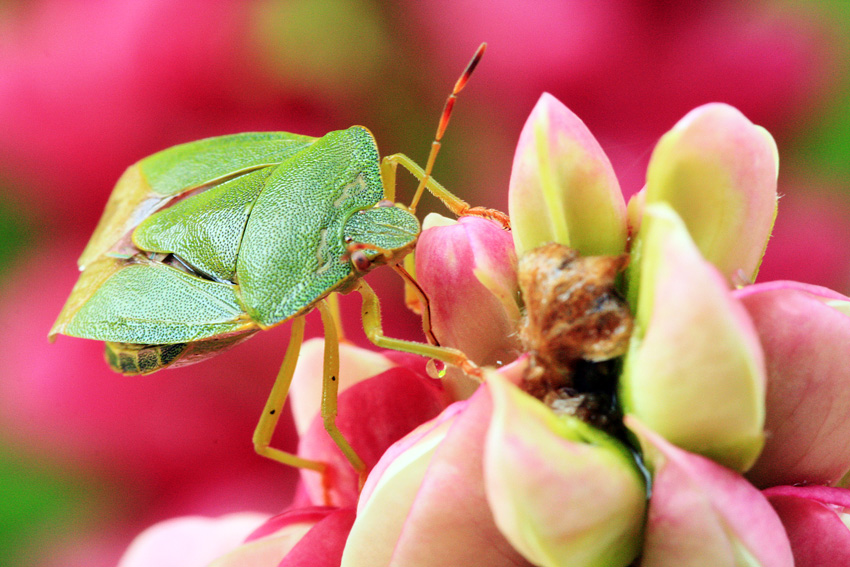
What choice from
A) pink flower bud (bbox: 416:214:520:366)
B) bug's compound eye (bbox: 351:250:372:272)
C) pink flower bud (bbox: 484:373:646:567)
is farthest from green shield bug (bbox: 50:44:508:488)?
pink flower bud (bbox: 484:373:646:567)

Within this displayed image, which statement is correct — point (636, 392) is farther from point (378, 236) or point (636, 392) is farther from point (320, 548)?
point (378, 236)

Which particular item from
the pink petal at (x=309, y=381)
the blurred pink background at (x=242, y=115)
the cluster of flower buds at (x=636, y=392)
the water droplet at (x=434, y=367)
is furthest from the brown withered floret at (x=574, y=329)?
the blurred pink background at (x=242, y=115)

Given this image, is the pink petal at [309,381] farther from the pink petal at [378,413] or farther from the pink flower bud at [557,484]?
the pink flower bud at [557,484]

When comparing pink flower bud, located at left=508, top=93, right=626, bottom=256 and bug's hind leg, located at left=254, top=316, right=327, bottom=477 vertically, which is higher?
pink flower bud, located at left=508, top=93, right=626, bottom=256

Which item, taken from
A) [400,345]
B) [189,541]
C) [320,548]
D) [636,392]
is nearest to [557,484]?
[636,392]

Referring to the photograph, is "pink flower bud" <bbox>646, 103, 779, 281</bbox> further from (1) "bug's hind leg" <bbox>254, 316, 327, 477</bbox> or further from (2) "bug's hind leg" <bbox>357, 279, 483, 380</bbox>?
(1) "bug's hind leg" <bbox>254, 316, 327, 477</bbox>

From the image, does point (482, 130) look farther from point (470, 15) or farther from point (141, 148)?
point (141, 148)

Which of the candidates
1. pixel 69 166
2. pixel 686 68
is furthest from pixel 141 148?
pixel 686 68
